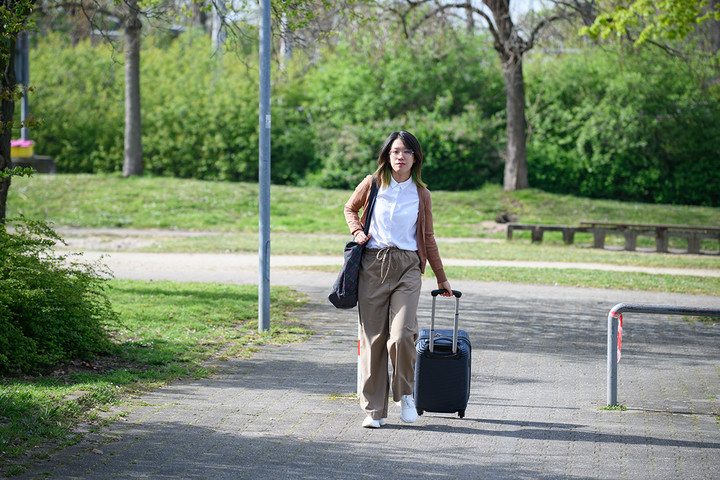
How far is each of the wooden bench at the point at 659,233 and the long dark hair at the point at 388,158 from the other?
1436 cm

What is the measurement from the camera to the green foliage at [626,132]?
93.1ft

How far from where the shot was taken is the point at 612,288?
13164 mm

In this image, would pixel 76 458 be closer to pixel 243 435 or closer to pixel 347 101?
pixel 243 435

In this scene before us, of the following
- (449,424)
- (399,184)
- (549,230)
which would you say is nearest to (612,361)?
(449,424)

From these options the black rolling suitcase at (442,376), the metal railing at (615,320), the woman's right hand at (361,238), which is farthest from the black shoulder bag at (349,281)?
the metal railing at (615,320)

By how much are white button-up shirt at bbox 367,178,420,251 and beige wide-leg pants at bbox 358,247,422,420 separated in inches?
2.3

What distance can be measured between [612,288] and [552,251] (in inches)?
217

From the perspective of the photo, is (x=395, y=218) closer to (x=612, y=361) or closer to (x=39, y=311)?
(x=612, y=361)

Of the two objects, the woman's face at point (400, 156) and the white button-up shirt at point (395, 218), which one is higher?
the woman's face at point (400, 156)

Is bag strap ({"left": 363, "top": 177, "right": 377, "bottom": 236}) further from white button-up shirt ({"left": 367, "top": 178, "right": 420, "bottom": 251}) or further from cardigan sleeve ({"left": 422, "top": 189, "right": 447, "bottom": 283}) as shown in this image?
cardigan sleeve ({"left": 422, "top": 189, "right": 447, "bottom": 283})

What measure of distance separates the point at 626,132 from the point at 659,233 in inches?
384

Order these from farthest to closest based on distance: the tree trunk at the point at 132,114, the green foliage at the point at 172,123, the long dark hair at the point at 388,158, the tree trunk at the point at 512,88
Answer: the green foliage at the point at 172,123 < the tree trunk at the point at 132,114 < the tree trunk at the point at 512,88 < the long dark hair at the point at 388,158

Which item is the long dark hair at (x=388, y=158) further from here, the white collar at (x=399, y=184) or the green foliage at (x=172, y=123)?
the green foliage at (x=172, y=123)

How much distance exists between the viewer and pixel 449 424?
5746mm
